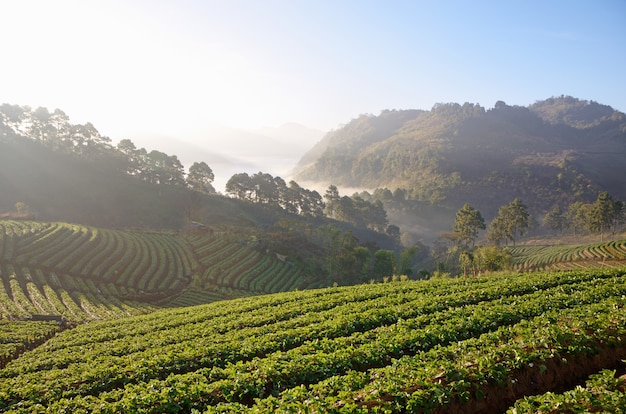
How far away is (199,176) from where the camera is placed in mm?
152750

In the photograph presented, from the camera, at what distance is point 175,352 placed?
18.7 meters

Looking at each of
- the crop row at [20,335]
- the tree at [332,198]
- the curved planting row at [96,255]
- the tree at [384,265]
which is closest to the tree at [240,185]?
the tree at [332,198]

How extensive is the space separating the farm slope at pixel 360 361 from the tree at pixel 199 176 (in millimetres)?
132555

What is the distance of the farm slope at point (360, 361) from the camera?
10984 millimetres

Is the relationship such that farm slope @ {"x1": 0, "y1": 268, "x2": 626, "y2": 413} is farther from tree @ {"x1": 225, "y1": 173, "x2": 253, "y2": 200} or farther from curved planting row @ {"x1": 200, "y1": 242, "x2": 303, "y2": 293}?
tree @ {"x1": 225, "y1": 173, "x2": 253, "y2": 200}

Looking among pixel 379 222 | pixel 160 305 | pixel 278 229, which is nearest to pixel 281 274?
pixel 160 305

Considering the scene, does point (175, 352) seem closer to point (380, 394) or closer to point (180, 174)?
point (380, 394)

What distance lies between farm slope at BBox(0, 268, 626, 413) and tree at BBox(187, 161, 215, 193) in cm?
13255

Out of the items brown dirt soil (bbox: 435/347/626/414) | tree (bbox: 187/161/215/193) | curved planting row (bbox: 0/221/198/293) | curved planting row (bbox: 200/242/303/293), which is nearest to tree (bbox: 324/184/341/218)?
tree (bbox: 187/161/215/193)

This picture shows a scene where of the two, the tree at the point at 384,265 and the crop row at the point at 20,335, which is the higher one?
the crop row at the point at 20,335

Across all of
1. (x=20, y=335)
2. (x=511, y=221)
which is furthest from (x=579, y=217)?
(x=20, y=335)

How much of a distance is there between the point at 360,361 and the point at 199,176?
14982 cm

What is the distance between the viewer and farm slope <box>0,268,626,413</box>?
36.0ft

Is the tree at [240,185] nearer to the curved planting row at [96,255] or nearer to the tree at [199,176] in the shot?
the tree at [199,176]
